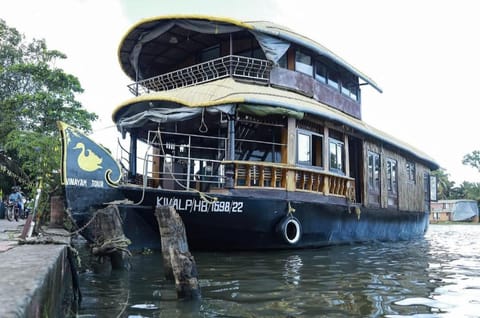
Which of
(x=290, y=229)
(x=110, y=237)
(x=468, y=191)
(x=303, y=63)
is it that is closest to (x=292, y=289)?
(x=110, y=237)

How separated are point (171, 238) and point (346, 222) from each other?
6522mm

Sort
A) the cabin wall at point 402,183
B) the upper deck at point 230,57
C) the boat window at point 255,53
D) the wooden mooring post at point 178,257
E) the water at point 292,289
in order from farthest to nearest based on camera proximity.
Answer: the cabin wall at point 402,183
the boat window at point 255,53
the upper deck at point 230,57
the wooden mooring post at point 178,257
the water at point 292,289

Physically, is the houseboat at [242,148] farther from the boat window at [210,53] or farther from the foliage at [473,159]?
the foliage at [473,159]

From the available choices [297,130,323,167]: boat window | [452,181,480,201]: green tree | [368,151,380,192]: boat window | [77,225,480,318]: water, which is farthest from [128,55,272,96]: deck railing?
[452,181,480,201]: green tree

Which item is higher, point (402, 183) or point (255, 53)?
point (255, 53)

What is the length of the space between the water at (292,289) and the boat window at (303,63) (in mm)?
4964

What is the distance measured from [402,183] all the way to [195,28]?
8.02m

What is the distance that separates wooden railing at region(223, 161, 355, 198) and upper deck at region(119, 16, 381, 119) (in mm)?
2202

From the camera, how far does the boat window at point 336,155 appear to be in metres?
10.1

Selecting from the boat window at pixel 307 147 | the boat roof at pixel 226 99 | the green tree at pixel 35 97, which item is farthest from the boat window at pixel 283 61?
the green tree at pixel 35 97

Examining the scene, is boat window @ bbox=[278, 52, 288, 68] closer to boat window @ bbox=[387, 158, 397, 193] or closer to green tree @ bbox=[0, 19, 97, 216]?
boat window @ bbox=[387, 158, 397, 193]

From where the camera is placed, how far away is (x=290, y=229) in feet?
27.5

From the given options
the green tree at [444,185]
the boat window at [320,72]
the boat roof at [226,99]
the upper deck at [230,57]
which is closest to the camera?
the boat roof at [226,99]

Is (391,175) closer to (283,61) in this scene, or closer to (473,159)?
(283,61)
